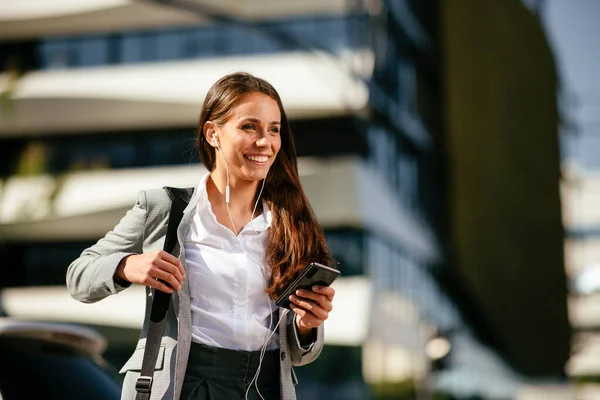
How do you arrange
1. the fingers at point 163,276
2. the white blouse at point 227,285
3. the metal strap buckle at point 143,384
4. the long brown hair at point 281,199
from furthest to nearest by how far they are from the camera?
the long brown hair at point 281,199, the white blouse at point 227,285, the metal strap buckle at point 143,384, the fingers at point 163,276

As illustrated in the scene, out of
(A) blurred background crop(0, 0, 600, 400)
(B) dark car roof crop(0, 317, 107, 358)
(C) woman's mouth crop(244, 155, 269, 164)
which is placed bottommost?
(A) blurred background crop(0, 0, 600, 400)

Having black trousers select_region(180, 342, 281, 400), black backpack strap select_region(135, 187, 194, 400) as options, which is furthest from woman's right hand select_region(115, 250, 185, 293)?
black trousers select_region(180, 342, 281, 400)

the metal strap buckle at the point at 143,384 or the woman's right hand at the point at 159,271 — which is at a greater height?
the woman's right hand at the point at 159,271

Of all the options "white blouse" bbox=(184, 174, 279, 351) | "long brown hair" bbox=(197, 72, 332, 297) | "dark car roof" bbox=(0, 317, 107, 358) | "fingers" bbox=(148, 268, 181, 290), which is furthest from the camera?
"dark car roof" bbox=(0, 317, 107, 358)

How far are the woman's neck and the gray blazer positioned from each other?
8cm

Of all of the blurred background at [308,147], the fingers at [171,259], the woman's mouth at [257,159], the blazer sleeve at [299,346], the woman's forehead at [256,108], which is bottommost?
the blurred background at [308,147]

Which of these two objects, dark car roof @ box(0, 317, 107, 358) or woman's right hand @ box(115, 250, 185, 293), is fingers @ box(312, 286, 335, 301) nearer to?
woman's right hand @ box(115, 250, 185, 293)

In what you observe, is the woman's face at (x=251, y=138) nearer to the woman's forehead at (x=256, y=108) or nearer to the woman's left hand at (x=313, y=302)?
the woman's forehead at (x=256, y=108)

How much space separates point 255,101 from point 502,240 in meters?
35.8

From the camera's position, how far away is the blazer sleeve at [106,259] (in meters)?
2.65

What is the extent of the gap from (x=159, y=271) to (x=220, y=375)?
0.36m

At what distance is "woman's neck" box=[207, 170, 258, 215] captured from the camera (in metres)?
2.94

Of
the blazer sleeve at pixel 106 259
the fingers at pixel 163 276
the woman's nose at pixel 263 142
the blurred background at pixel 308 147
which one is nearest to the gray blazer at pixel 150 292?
the blazer sleeve at pixel 106 259

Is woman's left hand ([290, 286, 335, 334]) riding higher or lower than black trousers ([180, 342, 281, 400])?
higher
